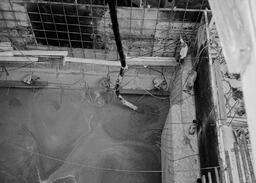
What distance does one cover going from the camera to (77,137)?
5.16 m

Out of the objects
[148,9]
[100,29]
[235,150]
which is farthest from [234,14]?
[100,29]

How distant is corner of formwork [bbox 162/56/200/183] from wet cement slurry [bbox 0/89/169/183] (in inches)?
18.9

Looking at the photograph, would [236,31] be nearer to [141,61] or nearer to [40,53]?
[141,61]

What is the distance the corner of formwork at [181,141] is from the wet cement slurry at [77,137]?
48 centimetres

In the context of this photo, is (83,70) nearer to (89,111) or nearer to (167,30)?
(89,111)

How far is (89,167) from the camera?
4988 mm

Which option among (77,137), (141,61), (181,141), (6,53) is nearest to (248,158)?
(181,141)

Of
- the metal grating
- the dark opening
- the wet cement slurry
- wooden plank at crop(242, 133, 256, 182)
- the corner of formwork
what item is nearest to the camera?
wooden plank at crop(242, 133, 256, 182)

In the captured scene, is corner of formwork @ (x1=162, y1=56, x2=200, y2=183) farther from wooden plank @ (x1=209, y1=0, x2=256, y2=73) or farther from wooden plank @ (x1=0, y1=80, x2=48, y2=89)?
wooden plank @ (x1=209, y1=0, x2=256, y2=73)

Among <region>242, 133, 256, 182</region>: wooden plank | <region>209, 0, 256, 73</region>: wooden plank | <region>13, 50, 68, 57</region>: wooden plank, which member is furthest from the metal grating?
<region>209, 0, 256, 73</region>: wooden plank

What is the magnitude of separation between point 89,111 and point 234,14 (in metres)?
3.78

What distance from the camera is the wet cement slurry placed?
4.94 m

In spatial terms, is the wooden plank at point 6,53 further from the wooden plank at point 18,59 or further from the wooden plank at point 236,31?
the wooden plank at point 236,31

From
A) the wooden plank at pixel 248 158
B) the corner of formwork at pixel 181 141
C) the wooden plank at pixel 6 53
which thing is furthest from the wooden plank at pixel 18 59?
the wooden plank at pixel 248 158
